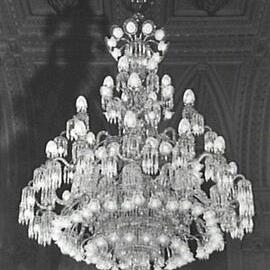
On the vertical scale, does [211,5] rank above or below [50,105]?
above

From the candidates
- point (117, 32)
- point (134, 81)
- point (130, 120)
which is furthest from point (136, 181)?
point (117, 32)

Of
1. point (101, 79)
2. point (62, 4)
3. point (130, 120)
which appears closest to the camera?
point (130, 120)

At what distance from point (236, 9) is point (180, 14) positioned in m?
0.80

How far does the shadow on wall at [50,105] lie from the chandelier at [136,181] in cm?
288

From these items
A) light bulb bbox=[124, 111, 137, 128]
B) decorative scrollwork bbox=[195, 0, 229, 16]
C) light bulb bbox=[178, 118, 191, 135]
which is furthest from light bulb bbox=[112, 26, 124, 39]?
decorative scrollwork bbox=[195, 0, 229, 16]

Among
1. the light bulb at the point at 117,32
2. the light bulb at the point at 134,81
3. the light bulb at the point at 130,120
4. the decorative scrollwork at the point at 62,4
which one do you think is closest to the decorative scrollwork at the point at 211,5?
the decorative scrollwork at the point at 62,4

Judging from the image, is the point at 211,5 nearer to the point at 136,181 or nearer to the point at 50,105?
the point at 50,105

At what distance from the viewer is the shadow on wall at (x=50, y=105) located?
37.3 ft

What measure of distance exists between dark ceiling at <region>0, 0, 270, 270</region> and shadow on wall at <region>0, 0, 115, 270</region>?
0.05 feet

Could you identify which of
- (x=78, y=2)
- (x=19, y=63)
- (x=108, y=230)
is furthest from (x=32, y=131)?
(x=108, y=230)

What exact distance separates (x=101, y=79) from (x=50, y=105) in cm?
91

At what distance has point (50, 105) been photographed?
12156mm

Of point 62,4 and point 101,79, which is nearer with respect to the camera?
point 62,4

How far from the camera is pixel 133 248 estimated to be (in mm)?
8477
